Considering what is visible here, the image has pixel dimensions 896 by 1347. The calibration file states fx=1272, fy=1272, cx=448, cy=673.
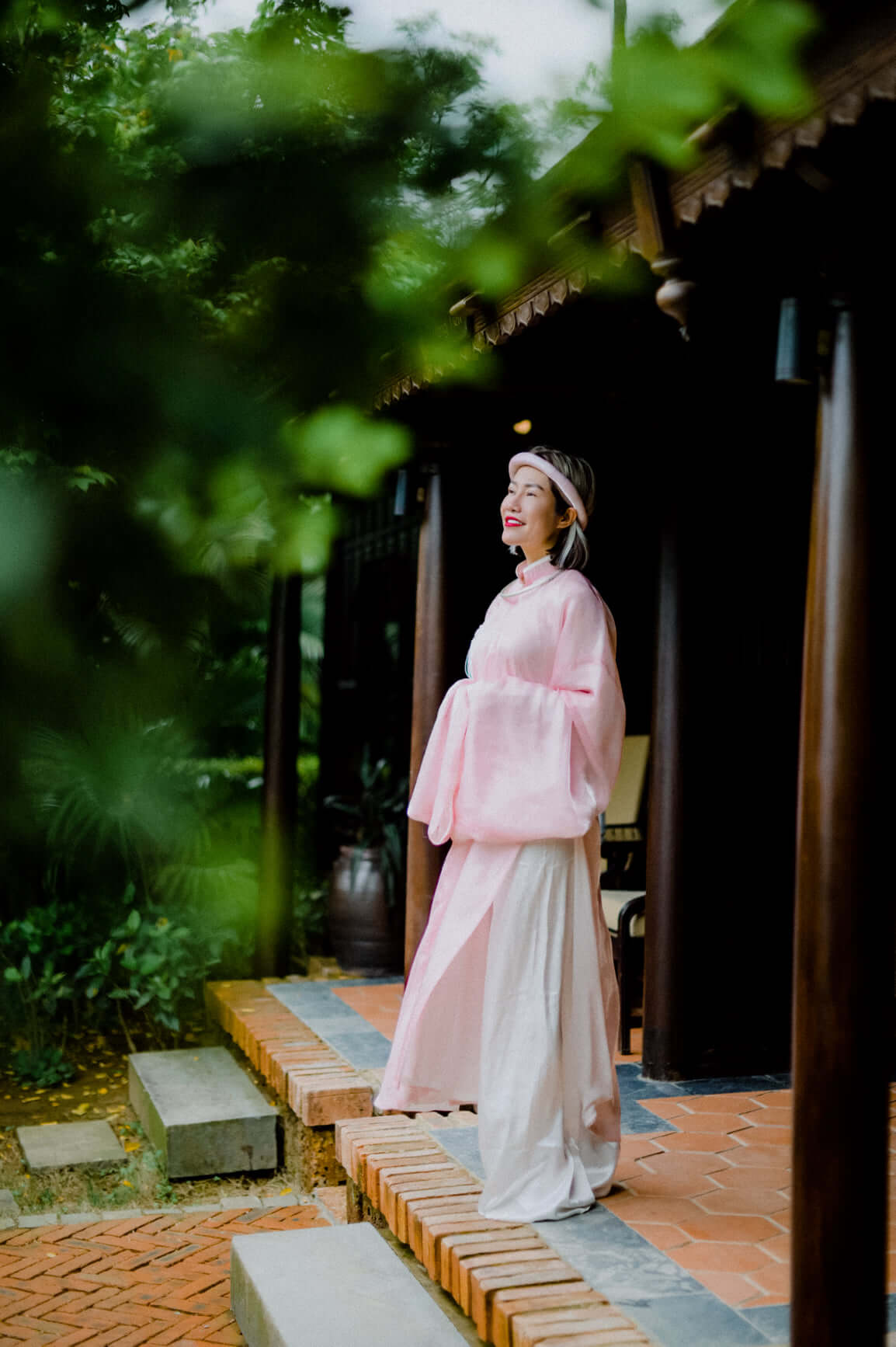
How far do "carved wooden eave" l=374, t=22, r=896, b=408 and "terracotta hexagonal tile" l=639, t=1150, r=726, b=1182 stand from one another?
7.75ft

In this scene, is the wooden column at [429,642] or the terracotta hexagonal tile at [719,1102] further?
the wooden column at [429,642]

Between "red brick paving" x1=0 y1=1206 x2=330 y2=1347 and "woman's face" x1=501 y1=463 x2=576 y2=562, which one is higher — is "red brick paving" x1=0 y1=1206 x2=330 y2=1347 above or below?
below

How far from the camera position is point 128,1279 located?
3949 mm

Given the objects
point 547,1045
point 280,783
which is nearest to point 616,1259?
point 547,1045

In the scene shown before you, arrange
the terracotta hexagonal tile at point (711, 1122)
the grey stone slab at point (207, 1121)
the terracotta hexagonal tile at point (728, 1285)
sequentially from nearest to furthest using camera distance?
the terracotta hexagonal tile at point (728, 1285), the terracotta hexagonal tile at point (711, 1122), the grey stone slab at point (207, 1121)

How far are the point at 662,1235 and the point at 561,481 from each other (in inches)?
76.2

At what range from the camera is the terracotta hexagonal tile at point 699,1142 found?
151 inches

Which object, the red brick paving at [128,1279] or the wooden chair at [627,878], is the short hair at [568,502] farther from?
the red brick paving at [128,1279]

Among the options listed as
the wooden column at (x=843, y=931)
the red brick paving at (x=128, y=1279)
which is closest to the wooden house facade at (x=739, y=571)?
the wooden column at (x=843, y=931)

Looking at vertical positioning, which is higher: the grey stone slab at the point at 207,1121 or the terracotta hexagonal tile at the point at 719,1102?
the terracotta hexagonal tile at the point at 719,1102

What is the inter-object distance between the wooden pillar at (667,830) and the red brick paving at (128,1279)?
1453 mm

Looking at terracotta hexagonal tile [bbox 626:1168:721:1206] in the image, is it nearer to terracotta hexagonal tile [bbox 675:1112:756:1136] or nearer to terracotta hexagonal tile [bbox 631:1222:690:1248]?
terracotta hexagonal tile [bbox 631:1222:690:1248]

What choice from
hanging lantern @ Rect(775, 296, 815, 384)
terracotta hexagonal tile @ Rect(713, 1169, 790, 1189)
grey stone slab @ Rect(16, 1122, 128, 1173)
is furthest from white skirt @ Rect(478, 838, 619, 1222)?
grey stone slab @ Rect(16, 1122, 128, 1173)

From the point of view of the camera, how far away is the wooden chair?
16.7ft
